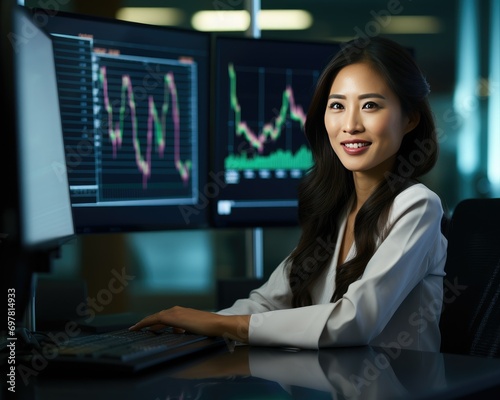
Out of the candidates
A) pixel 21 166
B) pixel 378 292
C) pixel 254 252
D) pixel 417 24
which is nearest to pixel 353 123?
pixel 378 292

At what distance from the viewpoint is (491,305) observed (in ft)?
4.86

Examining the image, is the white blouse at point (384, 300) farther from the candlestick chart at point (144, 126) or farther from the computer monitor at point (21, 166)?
the candlestick chart at point (144, 126)

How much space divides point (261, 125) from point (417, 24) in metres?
2.31

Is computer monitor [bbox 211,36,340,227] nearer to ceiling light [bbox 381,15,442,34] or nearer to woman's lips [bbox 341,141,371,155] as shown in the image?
woman's lips [bbox 341,141,371,155]

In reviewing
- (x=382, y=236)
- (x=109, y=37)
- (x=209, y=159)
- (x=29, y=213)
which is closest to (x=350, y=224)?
(x=382, y=236)

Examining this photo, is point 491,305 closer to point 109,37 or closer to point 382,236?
point 382,236

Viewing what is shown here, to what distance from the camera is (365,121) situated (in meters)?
1.52

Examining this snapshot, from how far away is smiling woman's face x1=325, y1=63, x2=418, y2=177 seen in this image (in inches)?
59.6

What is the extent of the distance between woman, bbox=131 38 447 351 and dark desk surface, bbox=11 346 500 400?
0.11 metres

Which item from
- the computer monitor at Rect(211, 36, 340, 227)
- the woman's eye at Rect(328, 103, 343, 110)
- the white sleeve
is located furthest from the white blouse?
the computer monitor at Rect(211, 36, 340, 227)

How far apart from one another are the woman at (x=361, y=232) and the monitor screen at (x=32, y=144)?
0.90ft

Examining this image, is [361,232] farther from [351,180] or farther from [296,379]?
[296,379]

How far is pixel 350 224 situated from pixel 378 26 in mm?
2772

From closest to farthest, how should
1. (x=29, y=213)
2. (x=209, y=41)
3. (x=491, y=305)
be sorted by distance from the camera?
1. (x=29, y=213)
2. (x=491, y=305)
3. (x=209, y=41)
